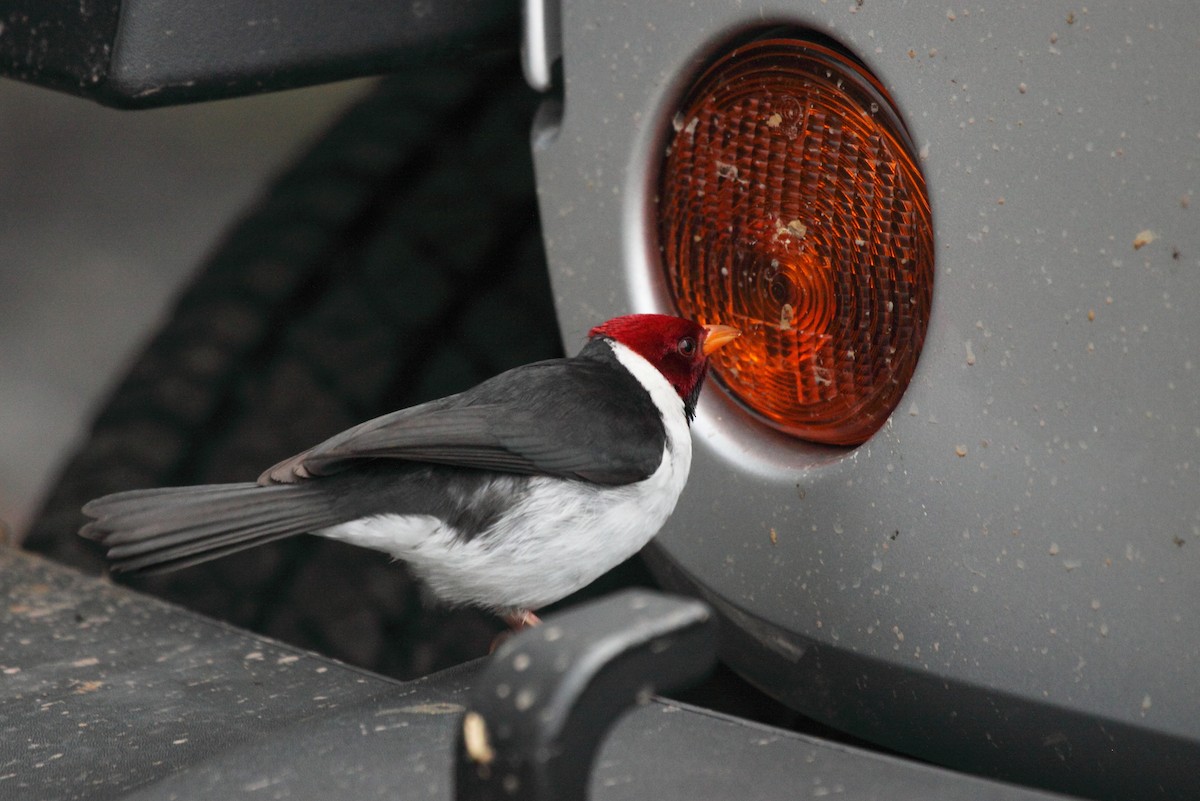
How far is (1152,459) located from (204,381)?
60.2 inches

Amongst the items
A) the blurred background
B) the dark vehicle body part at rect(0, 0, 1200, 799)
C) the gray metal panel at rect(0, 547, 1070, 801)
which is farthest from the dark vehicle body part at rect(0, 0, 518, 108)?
the blurred background

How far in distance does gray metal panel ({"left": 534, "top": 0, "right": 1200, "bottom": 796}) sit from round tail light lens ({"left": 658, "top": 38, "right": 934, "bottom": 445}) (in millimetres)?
38

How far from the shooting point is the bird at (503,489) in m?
1.41

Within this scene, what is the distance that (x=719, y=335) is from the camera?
144cm

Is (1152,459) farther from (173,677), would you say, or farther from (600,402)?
(173,677)

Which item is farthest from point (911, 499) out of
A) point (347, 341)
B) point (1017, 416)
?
point (347, 341)

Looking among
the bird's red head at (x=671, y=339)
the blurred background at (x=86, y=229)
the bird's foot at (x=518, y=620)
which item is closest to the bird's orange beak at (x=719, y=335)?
the bird's red head at (x=671, y=339)

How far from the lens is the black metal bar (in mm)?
756

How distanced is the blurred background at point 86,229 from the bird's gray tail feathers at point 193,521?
5.32 feet

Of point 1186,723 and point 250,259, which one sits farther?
point 250,259

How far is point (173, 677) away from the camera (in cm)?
142

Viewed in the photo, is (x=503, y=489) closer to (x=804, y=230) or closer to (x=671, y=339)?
(x=671, y=339)

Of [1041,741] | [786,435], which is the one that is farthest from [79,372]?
[1041,741]

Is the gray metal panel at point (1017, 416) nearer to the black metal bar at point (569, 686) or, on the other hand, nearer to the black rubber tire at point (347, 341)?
the black metal bar at point (569, 686)
